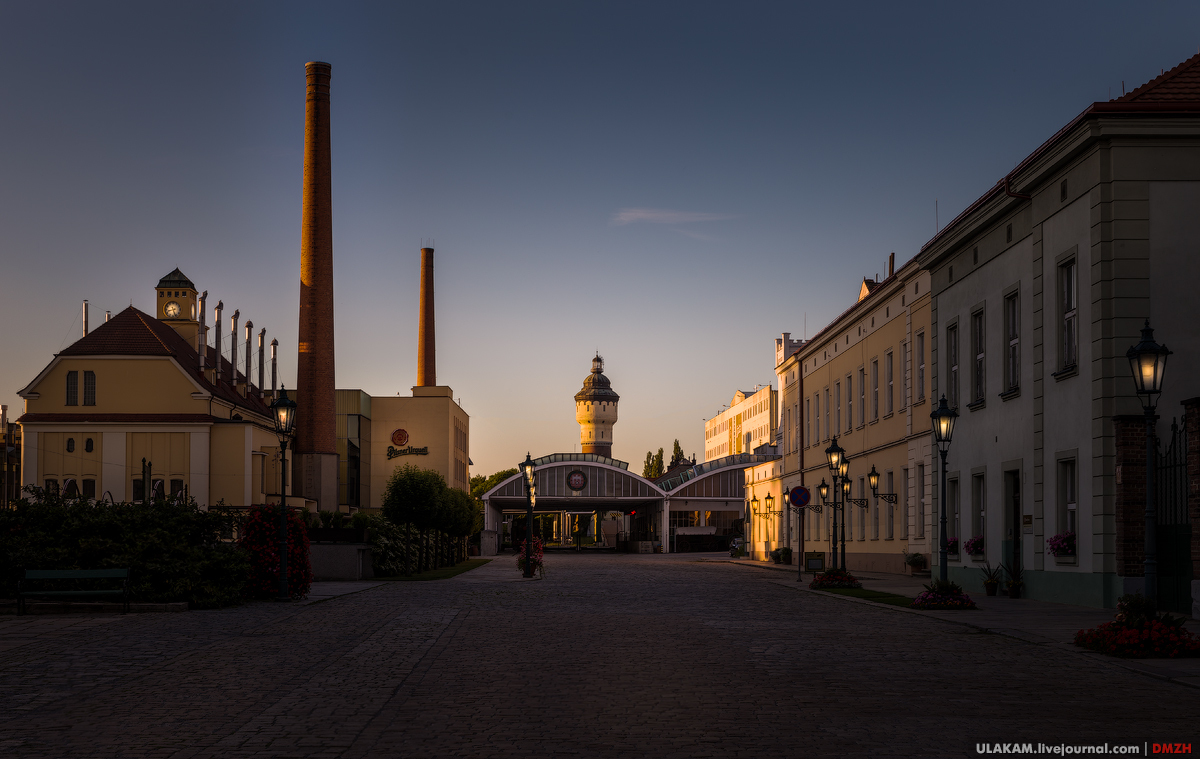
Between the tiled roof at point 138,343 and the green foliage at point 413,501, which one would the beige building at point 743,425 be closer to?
the tiled roof at point 138,343

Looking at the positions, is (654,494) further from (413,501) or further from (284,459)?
(284,459)

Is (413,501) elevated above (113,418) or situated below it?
below

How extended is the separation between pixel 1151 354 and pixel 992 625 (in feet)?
16.9

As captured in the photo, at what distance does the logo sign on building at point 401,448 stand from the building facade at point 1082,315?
75728 mm

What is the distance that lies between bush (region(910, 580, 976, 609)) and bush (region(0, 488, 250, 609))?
1259cm

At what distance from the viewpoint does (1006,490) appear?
26391 mm

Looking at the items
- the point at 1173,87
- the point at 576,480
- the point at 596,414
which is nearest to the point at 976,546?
the point at 1173,87

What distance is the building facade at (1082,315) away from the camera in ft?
69.0

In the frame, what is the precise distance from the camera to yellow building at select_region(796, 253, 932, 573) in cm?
3800

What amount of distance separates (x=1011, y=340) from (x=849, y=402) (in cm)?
2196

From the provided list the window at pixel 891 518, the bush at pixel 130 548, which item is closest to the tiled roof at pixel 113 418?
the window at pixel 891 518

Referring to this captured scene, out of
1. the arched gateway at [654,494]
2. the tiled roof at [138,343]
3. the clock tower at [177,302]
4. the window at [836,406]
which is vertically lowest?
the arched gateway at [654,494]

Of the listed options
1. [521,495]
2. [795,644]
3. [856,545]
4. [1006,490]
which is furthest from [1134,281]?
[521,495]

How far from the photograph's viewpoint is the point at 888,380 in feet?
140
